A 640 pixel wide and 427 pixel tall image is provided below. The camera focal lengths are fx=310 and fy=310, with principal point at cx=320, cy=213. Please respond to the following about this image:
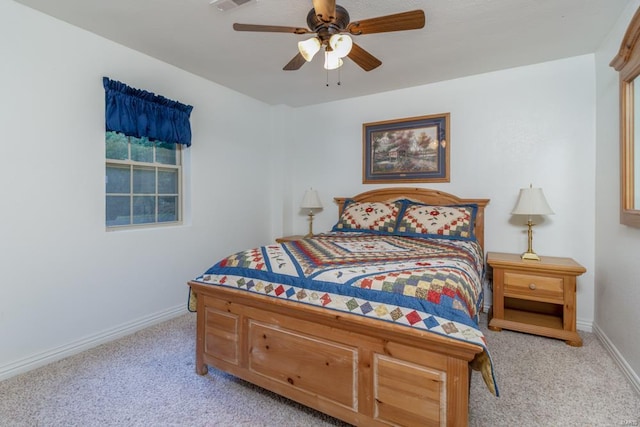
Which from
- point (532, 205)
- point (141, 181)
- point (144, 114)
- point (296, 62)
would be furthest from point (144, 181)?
point (532, 205)

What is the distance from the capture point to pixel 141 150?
286cm

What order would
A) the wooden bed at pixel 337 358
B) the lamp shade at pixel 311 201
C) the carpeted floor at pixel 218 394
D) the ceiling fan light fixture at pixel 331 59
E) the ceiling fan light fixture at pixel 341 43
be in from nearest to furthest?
the wooden bed at pixel 337 358 → the carpeted floor at pixel 218 394 → the ceiling fan light fixture at pixel 341 43 → the ceiling fan light fixture at pixel 331 59 → the lamp shade at pixel 311 201

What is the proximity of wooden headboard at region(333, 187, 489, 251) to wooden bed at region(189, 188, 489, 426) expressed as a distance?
218 cm

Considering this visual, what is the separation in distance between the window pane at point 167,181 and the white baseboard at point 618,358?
3.81 m

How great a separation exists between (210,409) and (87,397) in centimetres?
76

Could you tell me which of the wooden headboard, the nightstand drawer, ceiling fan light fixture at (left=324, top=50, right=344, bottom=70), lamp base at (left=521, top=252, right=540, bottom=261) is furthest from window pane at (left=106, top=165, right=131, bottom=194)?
lamp base at (left=521, top=252, right=540, bottom=261)

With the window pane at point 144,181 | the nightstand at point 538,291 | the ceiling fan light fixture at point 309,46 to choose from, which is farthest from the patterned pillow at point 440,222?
the window pane at point 144,181

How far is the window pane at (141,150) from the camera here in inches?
110

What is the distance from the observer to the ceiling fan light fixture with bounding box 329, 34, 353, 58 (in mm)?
1768

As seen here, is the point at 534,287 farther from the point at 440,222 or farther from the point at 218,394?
the point at 218,394

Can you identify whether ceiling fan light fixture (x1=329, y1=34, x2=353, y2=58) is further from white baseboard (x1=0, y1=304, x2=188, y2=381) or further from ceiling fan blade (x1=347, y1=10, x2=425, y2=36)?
white baseboard (x1=0, y1=304, x2=188, y2=381)

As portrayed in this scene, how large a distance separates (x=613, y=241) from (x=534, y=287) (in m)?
0.63

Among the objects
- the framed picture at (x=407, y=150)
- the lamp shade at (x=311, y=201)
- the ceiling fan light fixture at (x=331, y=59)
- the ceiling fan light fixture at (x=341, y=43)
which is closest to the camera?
the ceiling fan light fixture at (x=341, y=43)

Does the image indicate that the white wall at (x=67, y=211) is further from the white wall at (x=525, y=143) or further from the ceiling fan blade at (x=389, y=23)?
the white wall at (x=525, y=143)
